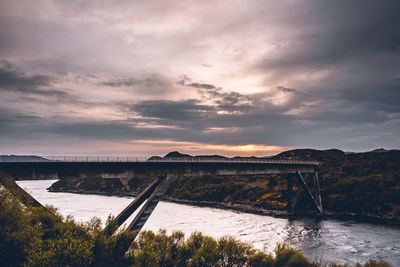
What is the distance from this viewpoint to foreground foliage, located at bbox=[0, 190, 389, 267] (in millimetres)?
24625

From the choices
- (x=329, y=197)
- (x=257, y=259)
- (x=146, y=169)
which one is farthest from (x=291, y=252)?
(x=329, y=197)

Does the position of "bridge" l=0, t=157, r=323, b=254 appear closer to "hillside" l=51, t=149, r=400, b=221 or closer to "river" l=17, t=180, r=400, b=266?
"river" l=17, t=180, r=400, b=266

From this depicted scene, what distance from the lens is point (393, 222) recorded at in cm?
6303

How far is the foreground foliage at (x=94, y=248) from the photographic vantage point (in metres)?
24.6

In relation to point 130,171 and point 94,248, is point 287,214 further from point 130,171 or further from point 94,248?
point 94,248

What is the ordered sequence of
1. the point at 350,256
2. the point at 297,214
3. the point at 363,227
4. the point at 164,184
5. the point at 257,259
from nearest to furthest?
the point at 257,259
the point at 164,184
the point at 350,256
the point at 363,227
the point at 297,214

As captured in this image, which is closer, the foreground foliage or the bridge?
the foreground foliage

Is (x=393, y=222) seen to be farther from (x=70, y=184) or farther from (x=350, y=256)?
(x=70, y=184)

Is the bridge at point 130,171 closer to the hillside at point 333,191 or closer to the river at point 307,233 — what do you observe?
the river at point 307,233

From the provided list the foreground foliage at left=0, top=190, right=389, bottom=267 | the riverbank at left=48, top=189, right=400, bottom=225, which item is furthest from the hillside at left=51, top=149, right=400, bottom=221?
the foreground foliage at left=0, top=190, right=389, bottom=267

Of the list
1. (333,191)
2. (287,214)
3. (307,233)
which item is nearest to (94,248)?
(307,233)

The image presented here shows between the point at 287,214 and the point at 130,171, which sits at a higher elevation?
the point at 130,171

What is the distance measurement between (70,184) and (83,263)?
19457cm

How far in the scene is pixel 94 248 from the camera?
92.5 feet
